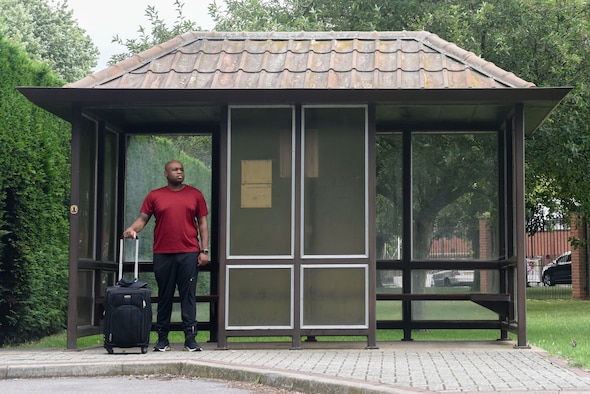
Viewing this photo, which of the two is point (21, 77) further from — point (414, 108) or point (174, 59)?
point (414, 108)

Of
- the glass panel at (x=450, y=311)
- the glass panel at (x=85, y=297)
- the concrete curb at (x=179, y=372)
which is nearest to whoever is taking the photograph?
the concrete curb at (x=179, y=372)

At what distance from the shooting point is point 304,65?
11836 mm

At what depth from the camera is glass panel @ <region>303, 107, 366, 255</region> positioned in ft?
37.5

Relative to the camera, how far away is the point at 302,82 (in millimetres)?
11383

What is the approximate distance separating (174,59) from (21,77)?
2.33m

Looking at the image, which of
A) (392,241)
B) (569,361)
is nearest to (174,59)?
(392,241)

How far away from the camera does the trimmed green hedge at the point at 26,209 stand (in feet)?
39.4

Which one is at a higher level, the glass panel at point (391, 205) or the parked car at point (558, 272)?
the glass panel at point (391, 205)

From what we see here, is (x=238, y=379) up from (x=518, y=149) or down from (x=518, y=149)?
down

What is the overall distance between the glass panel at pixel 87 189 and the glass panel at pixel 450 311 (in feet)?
13.8

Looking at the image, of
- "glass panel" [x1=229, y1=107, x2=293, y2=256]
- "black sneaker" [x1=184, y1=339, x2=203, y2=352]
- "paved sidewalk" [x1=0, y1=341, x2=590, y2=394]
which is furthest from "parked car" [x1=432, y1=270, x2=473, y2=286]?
"black sneaker" [x1=184, y1=339, x2=203, y2=352]

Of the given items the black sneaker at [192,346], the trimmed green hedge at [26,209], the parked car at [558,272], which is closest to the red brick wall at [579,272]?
the parked car at [558,272]

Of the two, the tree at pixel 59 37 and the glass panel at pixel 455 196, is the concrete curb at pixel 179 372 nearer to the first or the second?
the glass panel at pixel 455 196

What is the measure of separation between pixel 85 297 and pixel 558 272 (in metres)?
32.9
